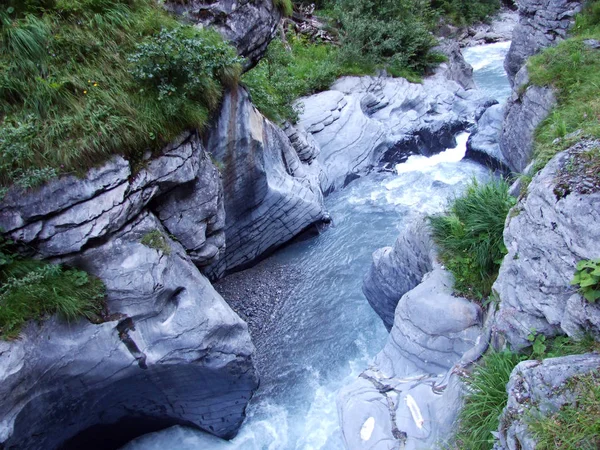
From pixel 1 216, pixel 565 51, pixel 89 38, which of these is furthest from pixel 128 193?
pixel 565 51

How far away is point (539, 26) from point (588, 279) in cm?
1385

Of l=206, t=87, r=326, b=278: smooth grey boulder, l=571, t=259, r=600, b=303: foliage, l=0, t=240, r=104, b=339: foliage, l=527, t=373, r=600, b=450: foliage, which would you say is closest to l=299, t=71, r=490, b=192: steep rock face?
l=206, t=87, r=326, b=278: smooth grey boulder

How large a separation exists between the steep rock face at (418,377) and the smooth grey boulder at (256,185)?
143 inches

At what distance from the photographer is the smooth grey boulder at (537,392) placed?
12.3ft

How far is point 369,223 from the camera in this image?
11.5m

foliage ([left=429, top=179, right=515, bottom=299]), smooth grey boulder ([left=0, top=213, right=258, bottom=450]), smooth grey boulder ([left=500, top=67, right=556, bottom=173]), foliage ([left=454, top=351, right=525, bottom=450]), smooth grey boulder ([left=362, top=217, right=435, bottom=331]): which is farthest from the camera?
smooth grey boulder ([left=500, top=67, right=556, bottom=173])

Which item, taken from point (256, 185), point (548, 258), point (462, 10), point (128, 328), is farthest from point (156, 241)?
point (462, 10)

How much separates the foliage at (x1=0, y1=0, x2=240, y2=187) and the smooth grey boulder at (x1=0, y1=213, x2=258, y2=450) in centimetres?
119

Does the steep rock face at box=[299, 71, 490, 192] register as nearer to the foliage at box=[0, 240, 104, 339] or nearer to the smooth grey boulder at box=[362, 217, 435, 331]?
the smooth grey boulder at box=[362, 217, 435, 331]

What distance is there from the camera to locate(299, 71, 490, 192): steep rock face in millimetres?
13586

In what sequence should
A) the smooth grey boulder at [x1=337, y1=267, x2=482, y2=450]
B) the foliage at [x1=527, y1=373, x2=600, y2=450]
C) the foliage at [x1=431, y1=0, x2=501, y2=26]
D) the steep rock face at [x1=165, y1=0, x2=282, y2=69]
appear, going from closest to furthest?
1. the foliage at [x1=527, y1=373, x2=600, y2=450]
2. the smooth grey boulder at [x1=337, y1=267, x2=482, y2=450]
3. the steep rock face at [x1=165, y1=0, x2=282, y2=69]
4. the foliage at [x1=431, y1=0, x2=501, y2=26]

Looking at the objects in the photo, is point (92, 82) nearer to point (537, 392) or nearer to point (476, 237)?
point (476, 237)

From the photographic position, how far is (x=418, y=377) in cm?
604

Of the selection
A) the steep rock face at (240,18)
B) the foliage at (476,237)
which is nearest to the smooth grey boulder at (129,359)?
the foliage at (476,237)
